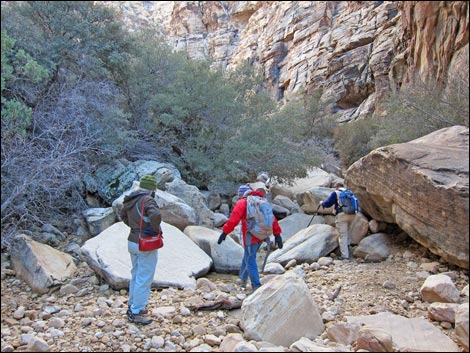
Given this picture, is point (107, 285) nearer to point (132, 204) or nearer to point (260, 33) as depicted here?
point (132, 204)

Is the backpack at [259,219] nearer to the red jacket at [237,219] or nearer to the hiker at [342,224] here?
the red jacket at [237,219]

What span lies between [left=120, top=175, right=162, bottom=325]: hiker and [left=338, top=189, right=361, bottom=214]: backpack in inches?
169

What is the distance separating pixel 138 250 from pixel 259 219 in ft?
6.05

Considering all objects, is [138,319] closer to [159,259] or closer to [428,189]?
[159,259]

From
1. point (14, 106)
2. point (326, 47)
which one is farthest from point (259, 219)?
point (326, 47)

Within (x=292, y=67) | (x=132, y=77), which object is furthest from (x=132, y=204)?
(x=292, y=67)

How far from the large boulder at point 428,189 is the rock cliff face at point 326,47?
12.7ft

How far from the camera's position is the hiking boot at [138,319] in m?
4.55

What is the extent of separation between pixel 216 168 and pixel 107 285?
6228 millimetres

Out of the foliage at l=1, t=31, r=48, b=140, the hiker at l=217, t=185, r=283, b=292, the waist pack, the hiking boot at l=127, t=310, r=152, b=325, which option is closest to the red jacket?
the hiker at l=217, t=185, r=283, b=292

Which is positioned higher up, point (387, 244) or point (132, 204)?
point (132, 204)

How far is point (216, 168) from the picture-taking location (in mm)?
11727

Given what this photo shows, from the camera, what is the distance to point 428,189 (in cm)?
603

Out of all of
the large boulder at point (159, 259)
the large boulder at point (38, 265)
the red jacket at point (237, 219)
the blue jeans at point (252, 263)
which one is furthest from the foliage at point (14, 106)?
the blue jeans at point (252, 263)
